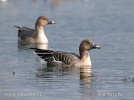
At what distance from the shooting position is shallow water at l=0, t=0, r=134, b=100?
14305mm

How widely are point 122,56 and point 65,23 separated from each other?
12.3m

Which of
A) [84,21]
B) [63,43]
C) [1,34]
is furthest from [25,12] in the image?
[63,43]

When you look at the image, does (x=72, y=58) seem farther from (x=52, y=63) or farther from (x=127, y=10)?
(x=127, y=10)

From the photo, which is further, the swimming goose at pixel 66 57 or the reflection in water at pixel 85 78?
the swimming goose at pixel 66 57

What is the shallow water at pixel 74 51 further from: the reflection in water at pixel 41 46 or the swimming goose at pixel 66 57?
the swimming goose at pixel 66 57

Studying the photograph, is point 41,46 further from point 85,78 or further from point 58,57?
point 85,78

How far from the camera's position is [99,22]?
33188 mm

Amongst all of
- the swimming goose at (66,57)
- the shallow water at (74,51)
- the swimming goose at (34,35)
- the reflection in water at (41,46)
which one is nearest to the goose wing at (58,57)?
the swimming goose at (66,57)

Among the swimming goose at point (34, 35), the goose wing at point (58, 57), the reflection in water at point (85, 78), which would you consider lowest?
the reflection in water at point (85, 78)

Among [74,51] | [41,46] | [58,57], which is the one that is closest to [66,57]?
[58,57]

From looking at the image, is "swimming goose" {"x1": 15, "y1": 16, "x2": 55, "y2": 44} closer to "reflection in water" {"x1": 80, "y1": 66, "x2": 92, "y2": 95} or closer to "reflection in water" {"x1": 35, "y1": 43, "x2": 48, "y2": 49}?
"reflection in water" {"x1": 35, "y1": 43, "x2": 48, "y2": 49}

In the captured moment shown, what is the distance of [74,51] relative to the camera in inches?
877

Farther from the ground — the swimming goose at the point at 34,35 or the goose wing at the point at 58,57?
the swimming goose at the point at 34,35

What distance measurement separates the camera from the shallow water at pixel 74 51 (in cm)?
1430
